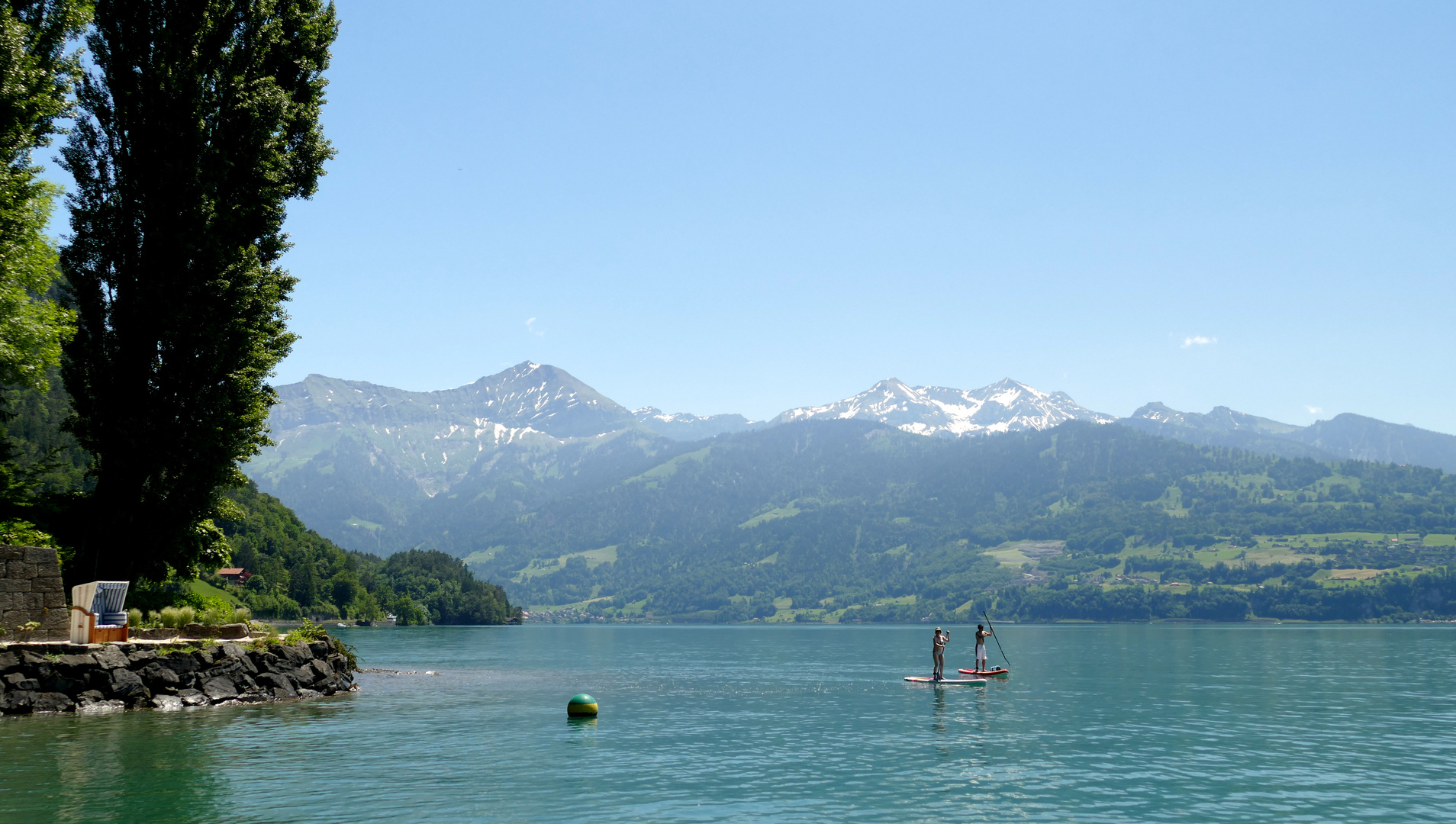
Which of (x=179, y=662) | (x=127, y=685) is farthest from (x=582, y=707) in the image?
(x=127, y=685)

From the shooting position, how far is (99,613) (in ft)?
133

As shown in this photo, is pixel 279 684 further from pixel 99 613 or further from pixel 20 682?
pixel 20 682

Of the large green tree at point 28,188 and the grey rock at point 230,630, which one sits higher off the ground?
the large green tree at point 28,188

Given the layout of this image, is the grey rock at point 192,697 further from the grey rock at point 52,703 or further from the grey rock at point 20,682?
the grey rock at point 20,682

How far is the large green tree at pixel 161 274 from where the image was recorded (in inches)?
1793

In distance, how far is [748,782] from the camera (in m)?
28.1

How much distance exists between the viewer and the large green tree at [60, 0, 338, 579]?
1793 inches

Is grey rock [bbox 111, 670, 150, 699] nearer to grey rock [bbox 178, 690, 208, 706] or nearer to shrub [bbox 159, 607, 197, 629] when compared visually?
grey rock [bbox 178, 690, 208, 706]

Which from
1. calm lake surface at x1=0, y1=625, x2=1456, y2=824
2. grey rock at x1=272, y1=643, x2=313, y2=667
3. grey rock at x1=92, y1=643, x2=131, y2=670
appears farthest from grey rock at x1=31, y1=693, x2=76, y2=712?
grey rock at x1=272, y1=643, x2=313, y2=667

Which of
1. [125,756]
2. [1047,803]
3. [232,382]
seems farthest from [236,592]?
[1047,803]

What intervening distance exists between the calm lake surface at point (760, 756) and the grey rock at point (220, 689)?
2837 mm

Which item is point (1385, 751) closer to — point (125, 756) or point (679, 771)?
point (679, 771)

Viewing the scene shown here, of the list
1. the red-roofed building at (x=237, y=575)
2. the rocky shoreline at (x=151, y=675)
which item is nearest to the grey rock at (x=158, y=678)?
the rocky shoreline at (x=151, y=675)

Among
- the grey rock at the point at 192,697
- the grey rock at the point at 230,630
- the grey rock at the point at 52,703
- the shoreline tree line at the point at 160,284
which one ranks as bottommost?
the grey rock at the point at 192,697
